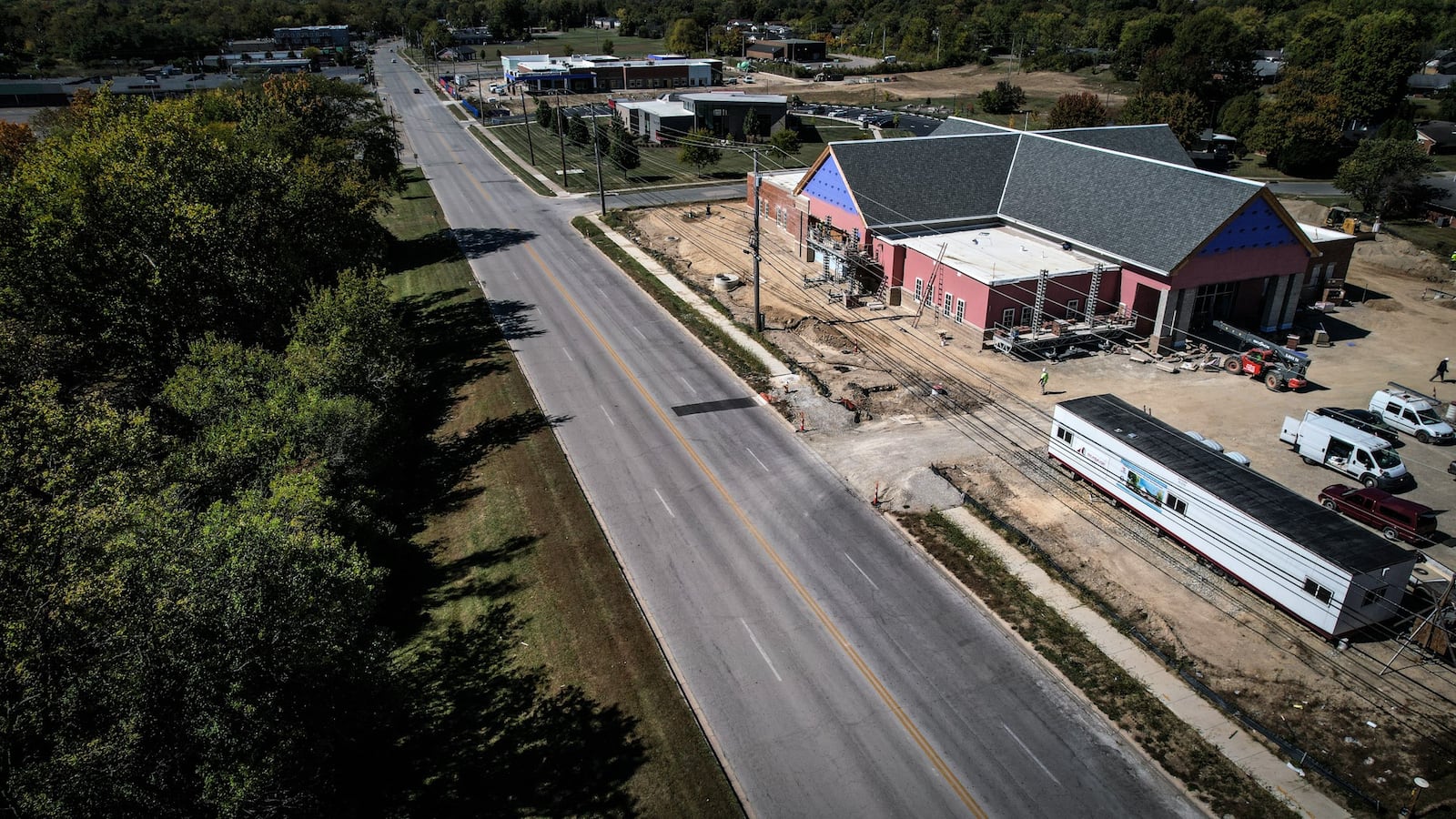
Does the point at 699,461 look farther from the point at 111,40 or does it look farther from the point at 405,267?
the point at 111,40

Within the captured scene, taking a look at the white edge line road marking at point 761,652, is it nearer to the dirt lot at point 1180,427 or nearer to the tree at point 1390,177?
the dirt lot at point 1180,427

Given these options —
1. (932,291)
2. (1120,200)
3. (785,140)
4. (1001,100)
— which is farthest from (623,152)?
(1120,200)

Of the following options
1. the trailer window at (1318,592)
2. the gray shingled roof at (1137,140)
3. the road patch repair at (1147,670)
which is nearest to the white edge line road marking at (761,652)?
the road patch repair at (1147,670)

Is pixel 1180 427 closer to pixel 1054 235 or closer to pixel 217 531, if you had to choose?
pixel 1054 235

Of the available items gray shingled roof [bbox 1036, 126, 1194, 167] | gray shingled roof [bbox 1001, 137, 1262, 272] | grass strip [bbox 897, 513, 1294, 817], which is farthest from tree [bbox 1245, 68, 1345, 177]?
grass strip [bbox 897, 513, 1294, 817]

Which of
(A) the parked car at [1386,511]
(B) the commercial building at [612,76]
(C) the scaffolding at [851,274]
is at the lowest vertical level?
(A) the parked car at [1386,511]

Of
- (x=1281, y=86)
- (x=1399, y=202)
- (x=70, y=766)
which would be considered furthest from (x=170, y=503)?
(x=1281, y=86)
